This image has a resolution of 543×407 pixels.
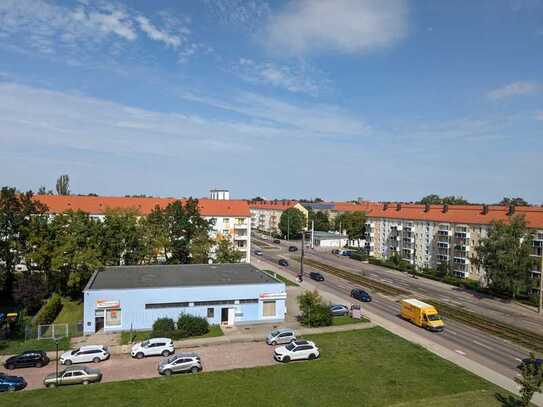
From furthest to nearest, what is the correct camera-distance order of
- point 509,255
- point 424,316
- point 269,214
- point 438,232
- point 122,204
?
1. point 269,214
2. point 122,204
3. point 438,232
4. point 509,255
5. point 424,316

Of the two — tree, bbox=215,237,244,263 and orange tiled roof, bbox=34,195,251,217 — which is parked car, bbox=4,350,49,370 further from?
orange tiled roof, bbox=34,195,251,217

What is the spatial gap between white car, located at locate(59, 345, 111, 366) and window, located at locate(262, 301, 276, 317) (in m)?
16.1

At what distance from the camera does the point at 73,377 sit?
85.7 ft

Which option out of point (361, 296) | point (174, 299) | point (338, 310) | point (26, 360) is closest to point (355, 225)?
point (361, 296)

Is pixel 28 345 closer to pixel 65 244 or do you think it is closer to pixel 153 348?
pixel 153 348

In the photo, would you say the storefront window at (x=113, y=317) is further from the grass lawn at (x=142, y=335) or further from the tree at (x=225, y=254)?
the tree at (x=225, y=254)

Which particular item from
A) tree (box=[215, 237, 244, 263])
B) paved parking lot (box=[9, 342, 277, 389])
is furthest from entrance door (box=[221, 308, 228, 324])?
tree (box=[215, 237, 244, 263])

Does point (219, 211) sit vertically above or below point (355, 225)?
above

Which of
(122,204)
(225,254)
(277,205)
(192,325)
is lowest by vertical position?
(192,325)

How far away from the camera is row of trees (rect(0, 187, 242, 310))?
46281mm

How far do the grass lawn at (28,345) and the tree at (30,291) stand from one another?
9574 mm

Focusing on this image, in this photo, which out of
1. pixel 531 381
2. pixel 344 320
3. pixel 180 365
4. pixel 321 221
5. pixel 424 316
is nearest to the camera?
pixel 531 381

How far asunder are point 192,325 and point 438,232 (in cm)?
5373

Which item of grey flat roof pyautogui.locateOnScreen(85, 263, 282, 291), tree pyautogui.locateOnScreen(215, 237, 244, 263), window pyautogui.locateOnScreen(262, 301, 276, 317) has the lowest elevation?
window pyautogui.locateOnScreen(262, 301, 276, 317)
